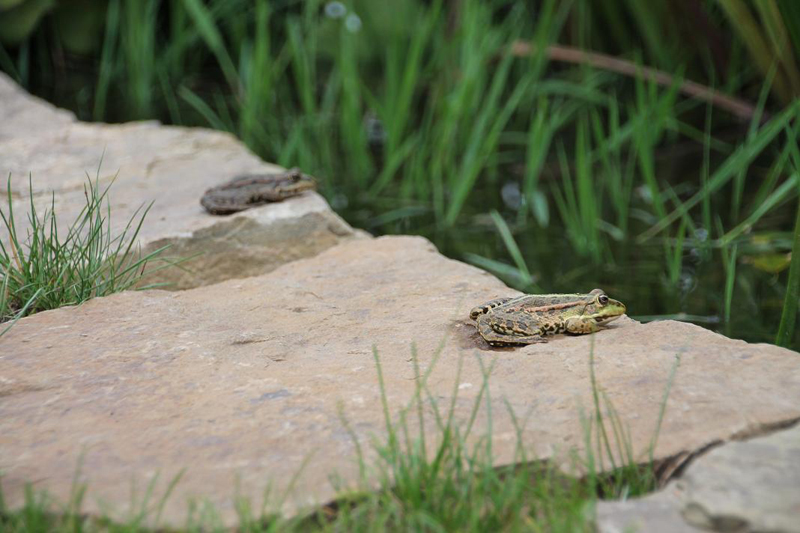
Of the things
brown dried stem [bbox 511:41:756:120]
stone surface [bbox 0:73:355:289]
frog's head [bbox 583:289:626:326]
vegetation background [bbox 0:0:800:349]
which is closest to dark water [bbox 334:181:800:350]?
vegetation background [bbox 0:0:800:349]

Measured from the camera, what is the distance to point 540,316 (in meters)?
2.99

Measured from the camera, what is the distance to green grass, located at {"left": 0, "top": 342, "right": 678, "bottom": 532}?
80.9 inches

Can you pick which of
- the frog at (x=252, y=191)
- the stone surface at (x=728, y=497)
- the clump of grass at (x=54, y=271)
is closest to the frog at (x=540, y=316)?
the stone surface at (x=728, y=497)

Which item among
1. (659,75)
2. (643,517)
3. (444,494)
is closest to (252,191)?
(444,494)

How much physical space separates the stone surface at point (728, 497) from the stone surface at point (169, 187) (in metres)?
2.17

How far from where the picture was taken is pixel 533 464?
7.34 feet

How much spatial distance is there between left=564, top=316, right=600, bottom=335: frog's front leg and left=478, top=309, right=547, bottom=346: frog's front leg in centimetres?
11

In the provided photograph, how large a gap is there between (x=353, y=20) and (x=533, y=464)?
4.83 m

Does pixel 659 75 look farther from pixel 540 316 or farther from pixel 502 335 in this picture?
pixel 502 335

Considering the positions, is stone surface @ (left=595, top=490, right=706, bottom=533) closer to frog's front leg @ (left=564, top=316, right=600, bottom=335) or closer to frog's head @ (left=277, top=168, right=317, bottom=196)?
frog's front leg @ (left=564, top=316, right=600, bottom=335)

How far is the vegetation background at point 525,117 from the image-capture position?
4.72 meters

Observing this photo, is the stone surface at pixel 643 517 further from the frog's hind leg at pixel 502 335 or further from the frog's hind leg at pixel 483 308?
the frog's hind leg at pixel 483 308

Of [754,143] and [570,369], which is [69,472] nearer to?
[570,369]

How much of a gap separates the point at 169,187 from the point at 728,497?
332 centimetres
